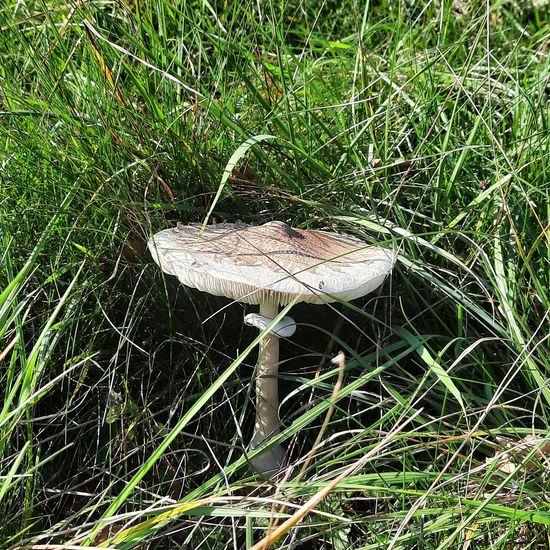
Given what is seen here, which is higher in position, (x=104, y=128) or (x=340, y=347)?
(x=104, y=128)

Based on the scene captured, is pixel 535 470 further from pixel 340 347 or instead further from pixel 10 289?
pixel 10 289

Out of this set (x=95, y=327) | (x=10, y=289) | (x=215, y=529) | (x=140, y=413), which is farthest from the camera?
(x=95, y=327)

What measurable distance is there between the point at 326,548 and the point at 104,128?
134cm

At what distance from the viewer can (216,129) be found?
8.29 feet

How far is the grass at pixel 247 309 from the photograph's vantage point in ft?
6.26

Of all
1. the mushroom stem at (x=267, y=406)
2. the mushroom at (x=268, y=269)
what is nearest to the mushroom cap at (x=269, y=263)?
the mushroom at (x=268, y=269)

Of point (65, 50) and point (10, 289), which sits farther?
point (65, 50)

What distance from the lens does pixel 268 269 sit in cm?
187

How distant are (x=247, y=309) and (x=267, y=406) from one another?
0.37 m

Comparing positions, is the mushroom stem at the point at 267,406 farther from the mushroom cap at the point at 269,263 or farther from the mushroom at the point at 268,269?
the mushroom cap at the point at 269,263

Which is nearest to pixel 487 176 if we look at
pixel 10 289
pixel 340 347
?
pixel 340 347

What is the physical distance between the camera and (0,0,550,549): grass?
1.91m

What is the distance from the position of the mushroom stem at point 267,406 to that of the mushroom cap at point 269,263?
9.0 inches

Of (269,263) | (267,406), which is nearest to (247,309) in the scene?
(267,406)
